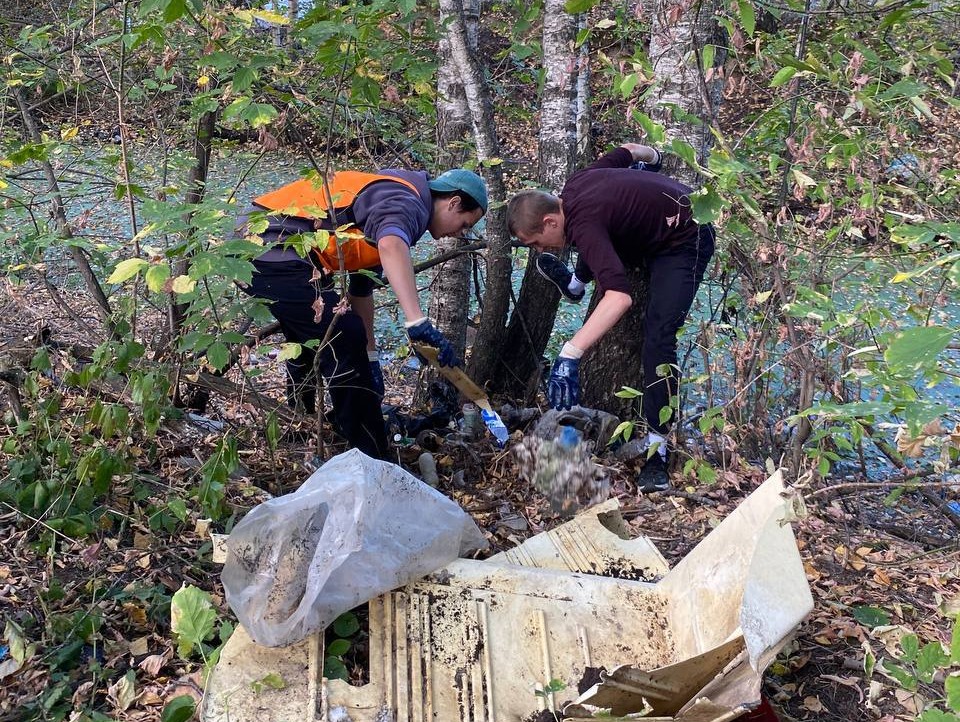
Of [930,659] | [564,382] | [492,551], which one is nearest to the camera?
[930,659]

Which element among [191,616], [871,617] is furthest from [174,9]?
[871,617]

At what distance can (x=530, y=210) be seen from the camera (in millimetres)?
3273

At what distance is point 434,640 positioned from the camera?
2217mm

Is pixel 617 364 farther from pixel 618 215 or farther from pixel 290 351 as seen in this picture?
pixel 290 351

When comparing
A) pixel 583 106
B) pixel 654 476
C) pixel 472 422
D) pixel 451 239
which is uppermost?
pixel 583 106

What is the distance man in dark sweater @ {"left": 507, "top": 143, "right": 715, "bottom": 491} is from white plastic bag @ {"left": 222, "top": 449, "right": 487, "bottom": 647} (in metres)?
1.15

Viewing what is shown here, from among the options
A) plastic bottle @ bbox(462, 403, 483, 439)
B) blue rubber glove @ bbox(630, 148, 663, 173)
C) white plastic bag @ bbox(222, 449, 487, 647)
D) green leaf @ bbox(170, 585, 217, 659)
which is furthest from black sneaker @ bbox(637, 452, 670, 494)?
green leaf @ bbox(170, 585, 217, 659)

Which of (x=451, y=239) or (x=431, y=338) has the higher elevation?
(x=451, y=239)

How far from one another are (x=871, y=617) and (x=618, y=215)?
1.76m

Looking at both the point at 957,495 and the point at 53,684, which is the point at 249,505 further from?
the point at 957,495

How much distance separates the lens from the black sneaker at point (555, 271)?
3.97 metres

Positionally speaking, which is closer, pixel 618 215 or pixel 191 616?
pixel 191 616

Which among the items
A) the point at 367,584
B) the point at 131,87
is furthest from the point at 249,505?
the point at 131,87

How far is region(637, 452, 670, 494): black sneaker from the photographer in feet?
11.4
